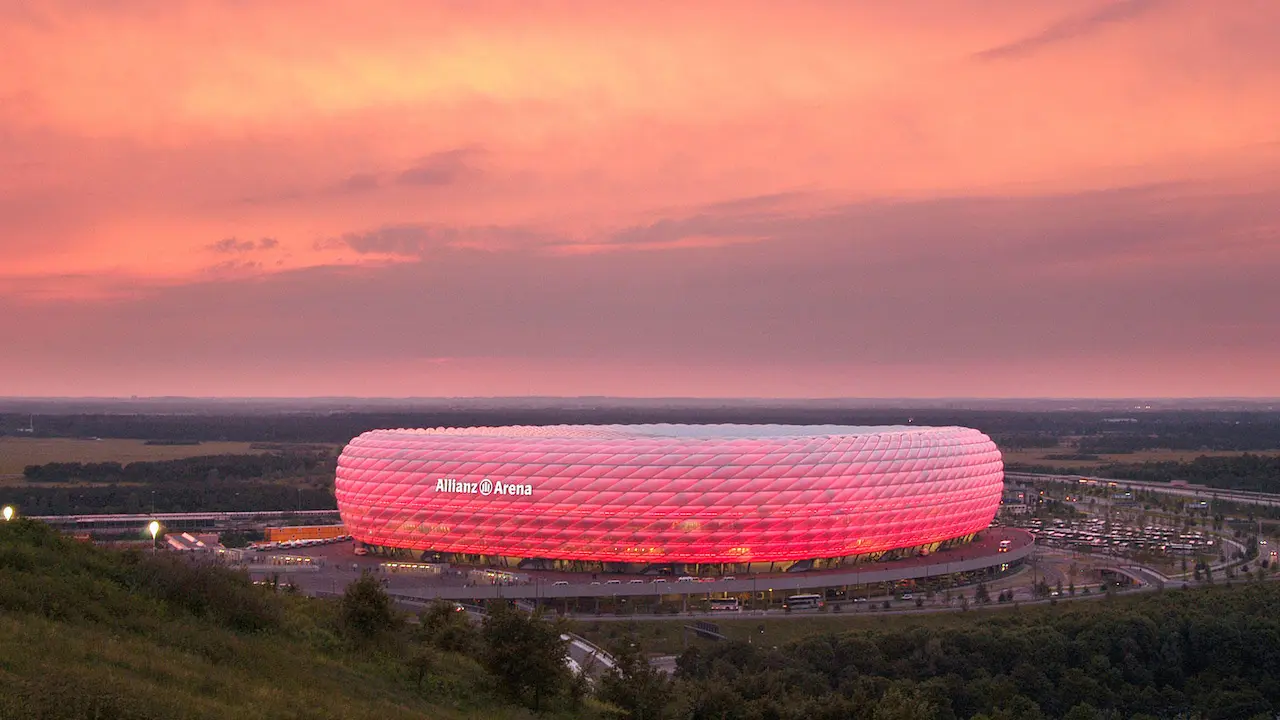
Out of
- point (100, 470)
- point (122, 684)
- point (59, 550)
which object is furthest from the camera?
point (100, 470)

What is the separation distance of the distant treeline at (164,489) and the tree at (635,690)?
118 metres

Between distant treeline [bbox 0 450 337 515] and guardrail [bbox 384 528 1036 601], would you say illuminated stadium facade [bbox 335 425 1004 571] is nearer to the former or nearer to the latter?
guardrail [bbox 384 528 1036 601]

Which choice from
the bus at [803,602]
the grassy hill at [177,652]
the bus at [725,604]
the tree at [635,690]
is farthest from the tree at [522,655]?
the bus at [803,602]

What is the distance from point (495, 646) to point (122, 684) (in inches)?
529

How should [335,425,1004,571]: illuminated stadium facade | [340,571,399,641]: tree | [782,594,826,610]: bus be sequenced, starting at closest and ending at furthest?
[340,571,399,641]: tree < [782,594,826,610]: bus < [335,425,1004,571]: illuminated stadium facade

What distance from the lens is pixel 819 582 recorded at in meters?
92.6

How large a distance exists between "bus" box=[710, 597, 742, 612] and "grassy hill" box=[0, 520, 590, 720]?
169ft

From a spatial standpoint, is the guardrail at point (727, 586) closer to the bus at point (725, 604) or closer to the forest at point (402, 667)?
the bus at point (725, 604)

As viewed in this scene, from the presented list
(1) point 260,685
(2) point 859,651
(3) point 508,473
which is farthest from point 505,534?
(1) point 260,685

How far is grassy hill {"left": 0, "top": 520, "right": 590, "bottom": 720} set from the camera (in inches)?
803

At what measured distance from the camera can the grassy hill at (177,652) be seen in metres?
20.4

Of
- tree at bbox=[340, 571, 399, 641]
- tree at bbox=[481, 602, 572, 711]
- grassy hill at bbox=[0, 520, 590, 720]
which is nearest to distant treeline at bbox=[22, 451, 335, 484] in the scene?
tree at bbox=[340, 571, 399, 641]

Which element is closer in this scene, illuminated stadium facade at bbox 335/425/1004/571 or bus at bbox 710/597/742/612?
bus at bbox 710/597/742/612

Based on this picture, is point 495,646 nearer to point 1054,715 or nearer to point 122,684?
point 122,684
